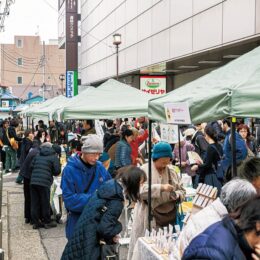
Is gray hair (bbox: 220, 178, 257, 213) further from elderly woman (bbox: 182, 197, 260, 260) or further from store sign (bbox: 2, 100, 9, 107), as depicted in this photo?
store sign (bbox: 2, 100, 9, 107)

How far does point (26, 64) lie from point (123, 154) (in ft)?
294

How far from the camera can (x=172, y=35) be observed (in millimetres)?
21922

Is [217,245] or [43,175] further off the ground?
[217,245]

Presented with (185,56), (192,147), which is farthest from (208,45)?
(192,147)

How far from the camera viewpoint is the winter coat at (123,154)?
379 inches

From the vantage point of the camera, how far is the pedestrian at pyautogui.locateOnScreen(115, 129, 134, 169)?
9.63 meters

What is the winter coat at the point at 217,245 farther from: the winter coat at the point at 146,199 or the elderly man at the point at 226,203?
the winter coat at the point at 146,199

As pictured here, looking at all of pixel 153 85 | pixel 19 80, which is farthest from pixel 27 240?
pixel 19 80

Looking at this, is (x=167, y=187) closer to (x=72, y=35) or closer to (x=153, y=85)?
(x=153, y=85)

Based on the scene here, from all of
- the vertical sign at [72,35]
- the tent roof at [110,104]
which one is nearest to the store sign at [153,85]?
the tent roof at [110,104]

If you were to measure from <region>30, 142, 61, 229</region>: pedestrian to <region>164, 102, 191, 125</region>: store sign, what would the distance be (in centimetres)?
465

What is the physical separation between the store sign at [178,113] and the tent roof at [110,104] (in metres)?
3.96

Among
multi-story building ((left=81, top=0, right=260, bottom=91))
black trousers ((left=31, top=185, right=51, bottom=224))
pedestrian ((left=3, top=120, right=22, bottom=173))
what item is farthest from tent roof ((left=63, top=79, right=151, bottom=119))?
pedestrian ((left=3, top=120, right=22, bottom=173))

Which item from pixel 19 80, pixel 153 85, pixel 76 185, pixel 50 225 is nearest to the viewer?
pixel 76 185
